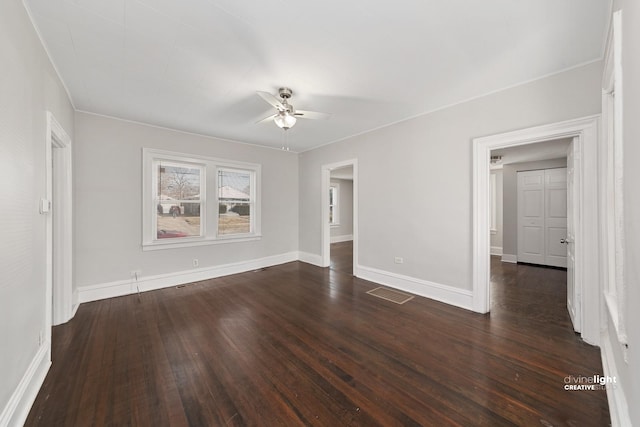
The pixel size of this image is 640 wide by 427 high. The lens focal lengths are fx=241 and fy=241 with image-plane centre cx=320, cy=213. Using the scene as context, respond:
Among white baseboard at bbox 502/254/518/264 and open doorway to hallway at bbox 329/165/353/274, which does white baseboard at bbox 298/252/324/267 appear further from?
white baseboard at bbox 502/254/518/264

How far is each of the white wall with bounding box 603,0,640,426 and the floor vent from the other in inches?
86.0

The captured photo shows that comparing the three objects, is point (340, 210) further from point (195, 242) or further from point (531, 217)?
point (195, 242)

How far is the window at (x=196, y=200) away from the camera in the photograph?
4.05 metres

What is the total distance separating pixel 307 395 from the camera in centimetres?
173

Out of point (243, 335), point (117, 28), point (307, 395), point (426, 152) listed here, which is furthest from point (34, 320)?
point (426, 152)

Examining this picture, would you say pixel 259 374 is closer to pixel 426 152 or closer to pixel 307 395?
pixel 307 395

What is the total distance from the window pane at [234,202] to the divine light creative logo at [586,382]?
4973mm

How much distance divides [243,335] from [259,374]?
0.69m

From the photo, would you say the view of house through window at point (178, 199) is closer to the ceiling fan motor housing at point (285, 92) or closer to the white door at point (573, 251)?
the ceiling fan motor housing at point (285, 92)

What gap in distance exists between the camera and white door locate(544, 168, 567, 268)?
517 cm

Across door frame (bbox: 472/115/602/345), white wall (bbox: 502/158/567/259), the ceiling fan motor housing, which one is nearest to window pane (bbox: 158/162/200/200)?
the ceiling fan motor housing

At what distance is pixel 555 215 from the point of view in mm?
5297

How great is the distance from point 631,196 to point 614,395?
1.28 m

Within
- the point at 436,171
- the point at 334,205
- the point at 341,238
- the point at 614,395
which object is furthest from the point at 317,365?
the point at 334,205
